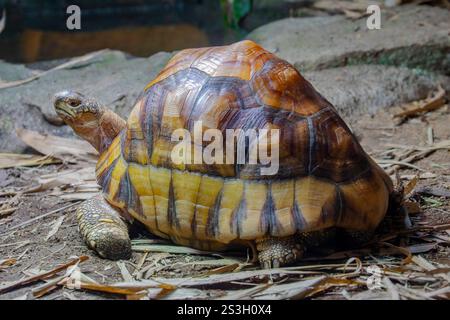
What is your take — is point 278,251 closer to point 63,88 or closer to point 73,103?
point 73,103

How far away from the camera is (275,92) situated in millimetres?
3047

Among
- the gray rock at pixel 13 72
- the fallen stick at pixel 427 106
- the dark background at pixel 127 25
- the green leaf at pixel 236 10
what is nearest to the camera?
the fallen stick at pixel 427 106

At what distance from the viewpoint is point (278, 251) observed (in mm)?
2945

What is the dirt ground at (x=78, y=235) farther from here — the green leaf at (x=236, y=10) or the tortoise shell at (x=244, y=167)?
the green leaf at (x=236, y=10)

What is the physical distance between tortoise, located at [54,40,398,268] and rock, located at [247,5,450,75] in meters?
3.03

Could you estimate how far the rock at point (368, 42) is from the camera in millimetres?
6215

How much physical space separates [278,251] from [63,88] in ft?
11.7

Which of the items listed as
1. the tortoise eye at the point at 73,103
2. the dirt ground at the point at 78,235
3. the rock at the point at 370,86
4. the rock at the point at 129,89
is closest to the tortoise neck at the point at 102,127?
the tortoise eye at the point at 73,103

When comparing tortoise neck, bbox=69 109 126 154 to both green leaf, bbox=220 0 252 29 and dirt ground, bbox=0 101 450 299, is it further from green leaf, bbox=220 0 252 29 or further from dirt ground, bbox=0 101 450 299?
green leaf, bbox=220 0 252 29

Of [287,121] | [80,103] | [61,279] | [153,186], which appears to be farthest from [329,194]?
[80,103]

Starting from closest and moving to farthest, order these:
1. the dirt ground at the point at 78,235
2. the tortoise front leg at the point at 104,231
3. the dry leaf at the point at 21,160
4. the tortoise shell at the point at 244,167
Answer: the tortoise shell at the point at 244,167 < the dirt ground at the point at 78,235 < the tortoise front leg at the point at 104,231 < the dry leaf at the point at 21,160

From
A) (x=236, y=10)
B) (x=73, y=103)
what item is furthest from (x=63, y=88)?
(x=236, y=10)

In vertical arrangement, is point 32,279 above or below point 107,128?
below

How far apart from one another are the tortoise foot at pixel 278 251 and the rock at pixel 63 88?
8.97 ft
